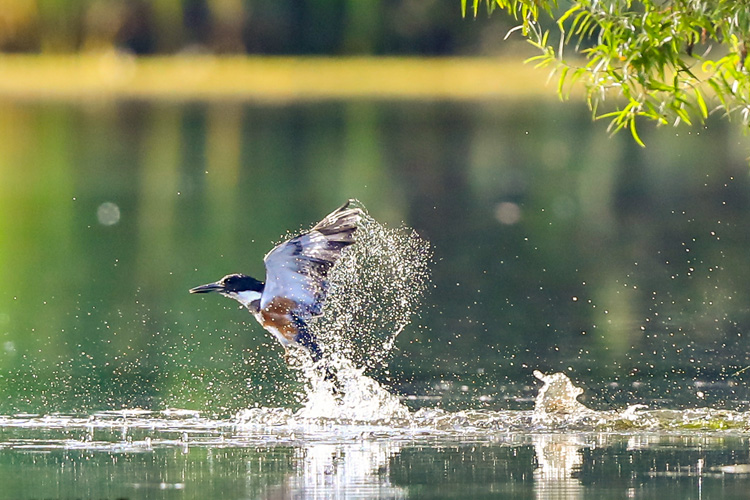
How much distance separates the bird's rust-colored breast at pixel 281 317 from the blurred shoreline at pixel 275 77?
3509 cm

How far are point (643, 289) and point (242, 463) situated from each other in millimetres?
6898

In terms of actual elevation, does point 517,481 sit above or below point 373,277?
below

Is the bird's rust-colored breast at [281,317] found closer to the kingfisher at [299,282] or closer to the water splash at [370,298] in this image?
the kingfisher at [299,282]

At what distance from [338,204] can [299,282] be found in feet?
37.3

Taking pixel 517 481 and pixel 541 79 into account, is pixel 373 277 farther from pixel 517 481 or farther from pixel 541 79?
pixel 541 79

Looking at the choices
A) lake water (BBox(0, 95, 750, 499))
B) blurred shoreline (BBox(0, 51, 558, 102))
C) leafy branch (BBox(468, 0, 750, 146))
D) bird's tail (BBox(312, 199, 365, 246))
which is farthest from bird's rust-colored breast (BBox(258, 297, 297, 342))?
blurred shoreline (BBox(0, 51, 558, 102))

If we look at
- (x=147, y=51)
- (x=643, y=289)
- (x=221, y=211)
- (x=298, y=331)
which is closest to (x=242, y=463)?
(x=298, y=331)

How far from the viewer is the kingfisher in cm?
890

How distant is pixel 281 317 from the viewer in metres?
9.31

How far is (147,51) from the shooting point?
44469mm

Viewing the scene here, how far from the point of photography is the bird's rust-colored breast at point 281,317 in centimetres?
919

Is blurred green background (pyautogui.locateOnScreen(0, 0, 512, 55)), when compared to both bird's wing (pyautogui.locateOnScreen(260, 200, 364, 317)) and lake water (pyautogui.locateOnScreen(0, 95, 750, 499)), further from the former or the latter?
bird's wing (pyautogui.locateOnScreen(260, 200, 364, 317))

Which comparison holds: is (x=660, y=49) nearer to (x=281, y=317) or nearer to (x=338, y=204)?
(x=281, y=317)

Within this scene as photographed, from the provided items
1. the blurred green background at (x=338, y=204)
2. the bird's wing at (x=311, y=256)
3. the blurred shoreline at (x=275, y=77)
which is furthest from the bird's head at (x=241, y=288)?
the blurred shoreline at (x=275, y=77)
